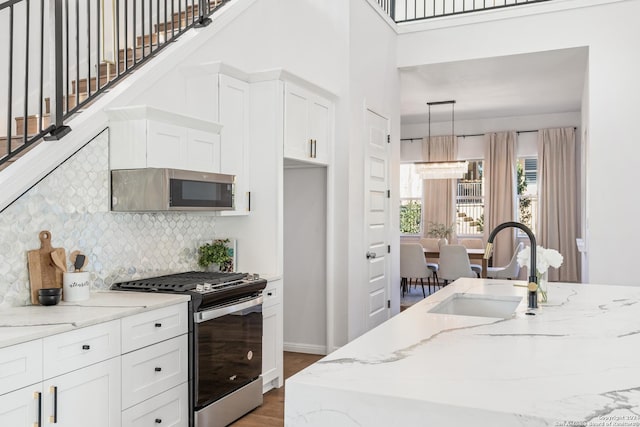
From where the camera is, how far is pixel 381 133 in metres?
6.01

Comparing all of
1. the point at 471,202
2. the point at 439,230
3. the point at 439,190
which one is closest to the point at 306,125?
the point at 439,230

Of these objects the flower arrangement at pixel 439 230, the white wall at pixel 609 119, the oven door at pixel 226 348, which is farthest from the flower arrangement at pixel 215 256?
the flower arrangement at pixel 439 230

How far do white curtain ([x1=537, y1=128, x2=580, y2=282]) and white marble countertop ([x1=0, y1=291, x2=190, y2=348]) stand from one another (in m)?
7.96

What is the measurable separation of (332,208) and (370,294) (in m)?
1.04

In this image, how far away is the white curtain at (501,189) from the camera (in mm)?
9961

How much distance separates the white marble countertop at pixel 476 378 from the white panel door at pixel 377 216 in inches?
133

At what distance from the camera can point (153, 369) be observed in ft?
9.67

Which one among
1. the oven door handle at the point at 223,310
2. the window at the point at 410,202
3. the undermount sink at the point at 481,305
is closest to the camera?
the undermount sink at the point at 481,305

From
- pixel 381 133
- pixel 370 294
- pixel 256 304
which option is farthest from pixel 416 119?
pixel 256 304

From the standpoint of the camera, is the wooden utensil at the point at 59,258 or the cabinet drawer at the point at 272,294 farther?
the cabinet drawer at the point at 272,294

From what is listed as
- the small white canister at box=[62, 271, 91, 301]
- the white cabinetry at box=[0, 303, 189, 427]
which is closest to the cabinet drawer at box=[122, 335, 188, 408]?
the white cabinetry at box=[0, 303, 189, 427]

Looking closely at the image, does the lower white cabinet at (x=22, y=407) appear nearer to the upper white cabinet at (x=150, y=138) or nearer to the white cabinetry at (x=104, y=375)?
the white cabinetry at (x=104, y=375)

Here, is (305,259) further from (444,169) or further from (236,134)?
(444,169)

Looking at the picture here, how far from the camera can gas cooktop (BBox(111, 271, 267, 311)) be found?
10.6 feet
